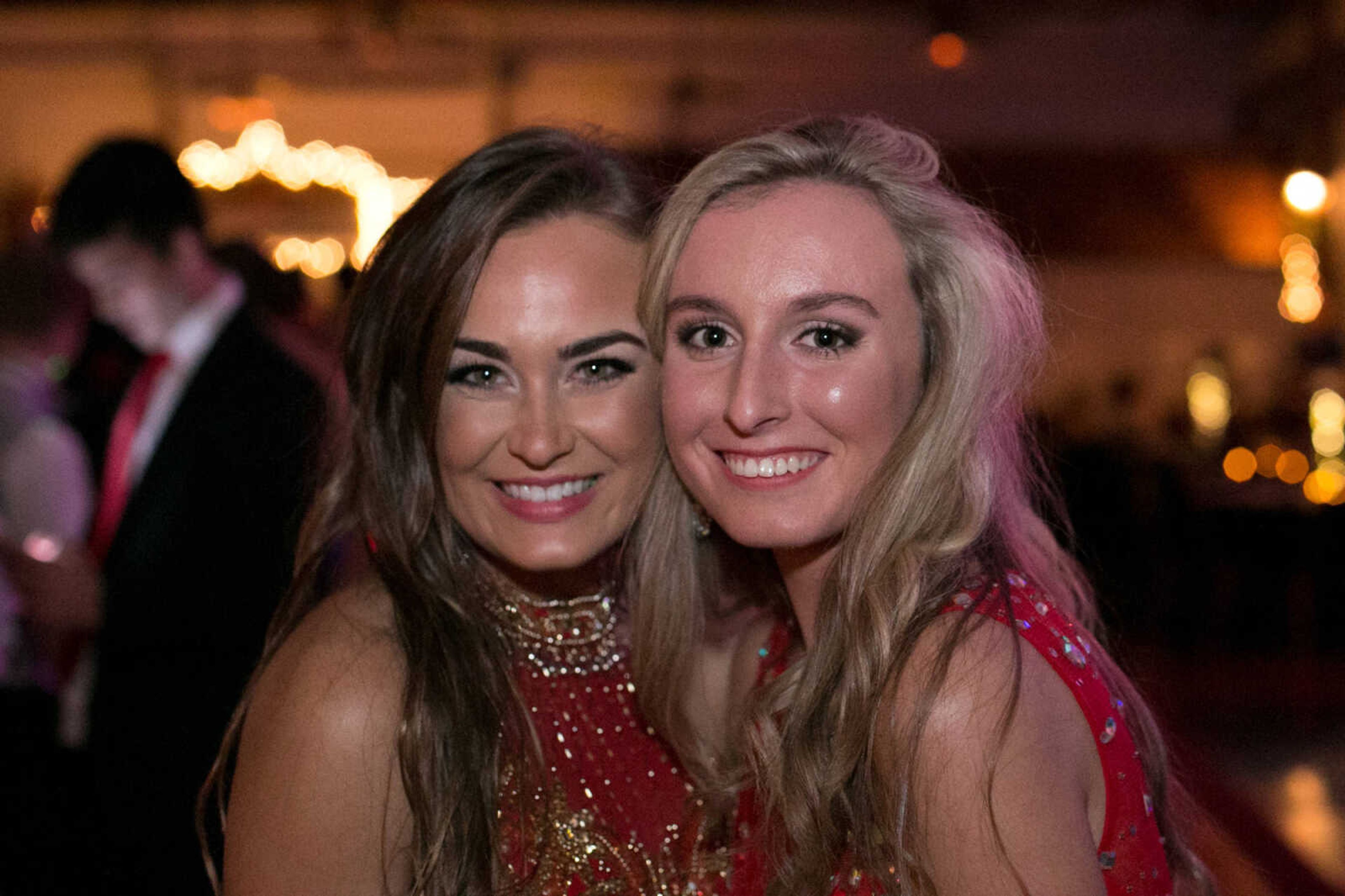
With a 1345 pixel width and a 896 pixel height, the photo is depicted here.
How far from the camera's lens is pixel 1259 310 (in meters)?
9.64

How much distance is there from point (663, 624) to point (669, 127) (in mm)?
8399

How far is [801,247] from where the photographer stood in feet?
5.03

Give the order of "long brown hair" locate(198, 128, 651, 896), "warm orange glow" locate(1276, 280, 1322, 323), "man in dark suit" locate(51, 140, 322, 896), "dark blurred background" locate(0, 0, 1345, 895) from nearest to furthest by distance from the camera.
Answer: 1. "long brown hair" locate(198, 128, 651, 896)
2. "man in dark suit" locate(51, 140, 322, 896)
3. "warm orange glow" locate(1276, 280, 1322, 323)
4. "dark blurred background" locate(0, 0, 1345, 895)

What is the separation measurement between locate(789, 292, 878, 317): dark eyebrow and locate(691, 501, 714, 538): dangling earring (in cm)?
46

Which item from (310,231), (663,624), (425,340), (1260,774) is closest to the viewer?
(425,340)

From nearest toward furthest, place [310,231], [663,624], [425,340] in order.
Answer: [425,340] < [663,624] < [310,231]

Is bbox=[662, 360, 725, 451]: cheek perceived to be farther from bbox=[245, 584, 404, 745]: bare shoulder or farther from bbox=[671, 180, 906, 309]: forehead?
bbox=[245, 584, 404, 745]: bare shoulder

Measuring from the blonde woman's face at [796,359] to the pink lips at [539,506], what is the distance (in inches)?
9.3

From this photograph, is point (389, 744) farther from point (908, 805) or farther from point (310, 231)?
point (310, 231)

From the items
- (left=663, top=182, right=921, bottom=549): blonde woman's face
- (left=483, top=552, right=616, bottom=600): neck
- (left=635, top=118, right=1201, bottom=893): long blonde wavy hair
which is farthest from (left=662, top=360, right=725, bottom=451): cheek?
(left=483, top=552, right=616, bottom=600): neck

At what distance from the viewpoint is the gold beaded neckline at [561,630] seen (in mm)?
1914

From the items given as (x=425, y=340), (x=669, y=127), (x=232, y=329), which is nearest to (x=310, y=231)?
(x=669, y=127)

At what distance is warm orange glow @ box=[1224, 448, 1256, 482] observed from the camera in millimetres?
7449

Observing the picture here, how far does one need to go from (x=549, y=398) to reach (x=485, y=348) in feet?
0.35
